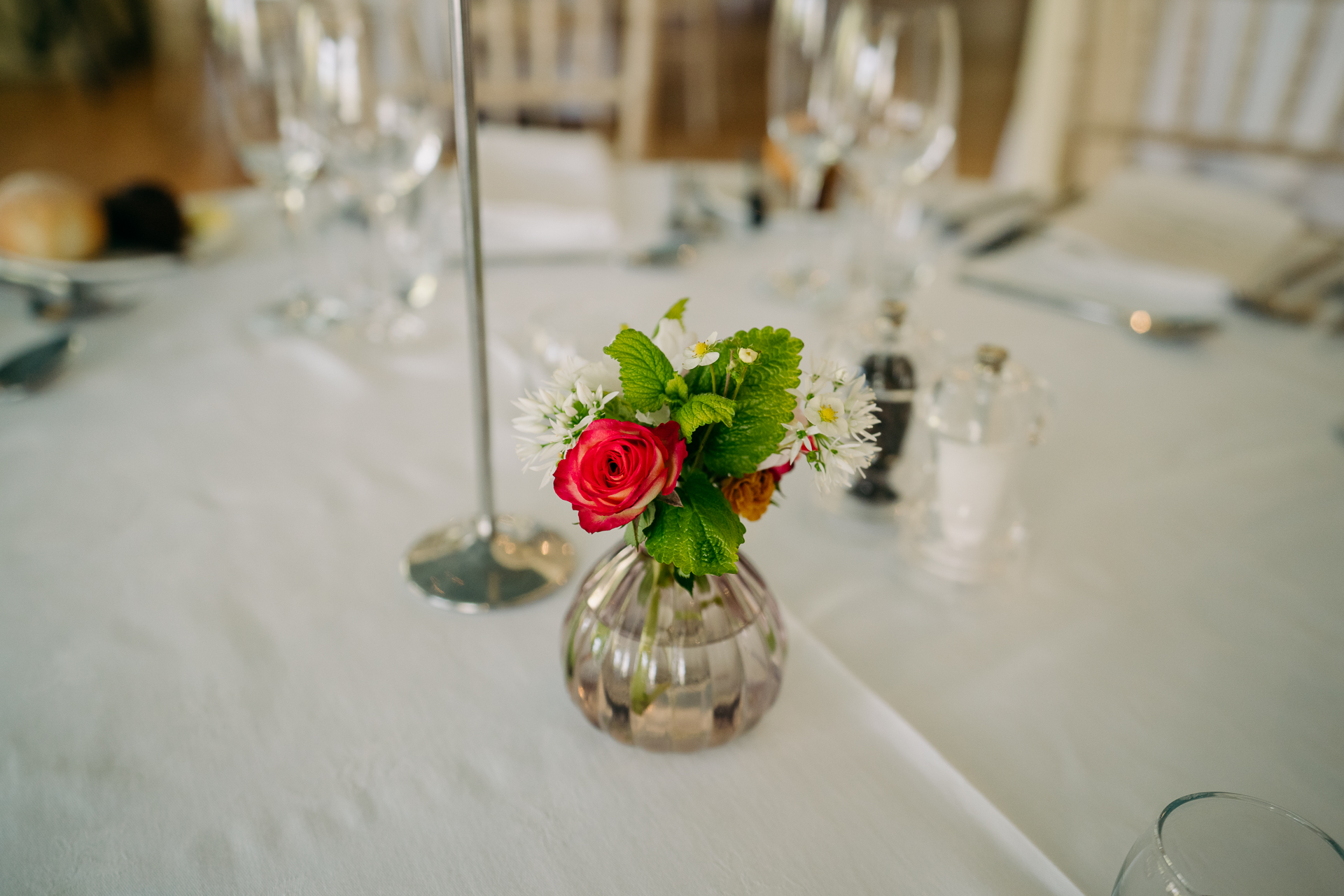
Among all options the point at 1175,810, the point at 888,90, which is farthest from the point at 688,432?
the point at 888,90

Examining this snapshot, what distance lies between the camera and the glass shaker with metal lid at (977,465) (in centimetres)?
52

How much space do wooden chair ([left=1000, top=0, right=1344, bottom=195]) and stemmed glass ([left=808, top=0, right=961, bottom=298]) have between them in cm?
42

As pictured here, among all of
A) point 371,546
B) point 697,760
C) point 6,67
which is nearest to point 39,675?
point 371,546

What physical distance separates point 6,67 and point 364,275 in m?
4.64

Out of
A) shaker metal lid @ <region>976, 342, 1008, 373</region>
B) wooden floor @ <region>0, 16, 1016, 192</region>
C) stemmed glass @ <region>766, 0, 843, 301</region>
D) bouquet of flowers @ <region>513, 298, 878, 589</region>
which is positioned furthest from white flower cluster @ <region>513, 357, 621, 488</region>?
wooden floor @ <region>0, 16, 1016, 192</region>

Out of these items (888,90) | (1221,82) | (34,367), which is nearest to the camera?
(34,367)

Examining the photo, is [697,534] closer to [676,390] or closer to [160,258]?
[676,390]

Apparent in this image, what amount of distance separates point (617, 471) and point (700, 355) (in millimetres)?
59

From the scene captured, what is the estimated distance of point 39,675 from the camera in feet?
1.46

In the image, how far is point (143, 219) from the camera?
894 mm

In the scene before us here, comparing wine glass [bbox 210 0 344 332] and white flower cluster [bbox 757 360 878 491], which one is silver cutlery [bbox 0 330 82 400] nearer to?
wine glass [bbox 210 0 344 332]

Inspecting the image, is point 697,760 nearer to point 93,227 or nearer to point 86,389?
point 86,389

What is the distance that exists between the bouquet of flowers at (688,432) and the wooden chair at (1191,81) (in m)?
1.03

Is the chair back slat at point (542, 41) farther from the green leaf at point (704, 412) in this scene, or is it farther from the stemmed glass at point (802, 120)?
the green leaf at point (704, 412)
